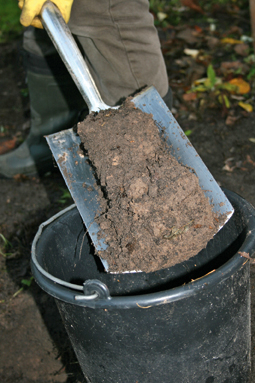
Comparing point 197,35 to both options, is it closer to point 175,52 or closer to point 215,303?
point 175,52

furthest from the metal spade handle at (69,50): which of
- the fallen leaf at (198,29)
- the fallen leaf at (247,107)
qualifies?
the fallen leaf at (198,29)

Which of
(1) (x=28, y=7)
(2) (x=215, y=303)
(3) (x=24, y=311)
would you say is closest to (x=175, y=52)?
(1) (x=28, y=7)

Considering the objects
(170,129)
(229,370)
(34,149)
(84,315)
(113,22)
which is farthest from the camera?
(34,149)

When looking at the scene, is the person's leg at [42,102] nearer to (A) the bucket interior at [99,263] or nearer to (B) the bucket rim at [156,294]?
(A) the bucket interior at [99,263]

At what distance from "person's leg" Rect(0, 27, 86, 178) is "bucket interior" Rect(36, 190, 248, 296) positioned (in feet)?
3.28

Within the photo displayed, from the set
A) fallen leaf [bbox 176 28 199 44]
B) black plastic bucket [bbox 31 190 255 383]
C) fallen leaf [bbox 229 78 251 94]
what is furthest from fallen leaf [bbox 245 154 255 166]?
fallen leaf [bbox 176 28 199 44]

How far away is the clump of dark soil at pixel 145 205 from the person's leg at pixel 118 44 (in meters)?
0.61

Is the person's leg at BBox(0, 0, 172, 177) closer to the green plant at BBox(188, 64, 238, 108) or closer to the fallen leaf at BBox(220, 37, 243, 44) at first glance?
the green plant at BBox(188, 64, 238, 108)

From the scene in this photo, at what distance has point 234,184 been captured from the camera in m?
2.50

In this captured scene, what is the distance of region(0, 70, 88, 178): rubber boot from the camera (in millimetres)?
2605

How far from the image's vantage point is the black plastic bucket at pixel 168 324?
1.05m

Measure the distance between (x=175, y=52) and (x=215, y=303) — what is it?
3.42 m

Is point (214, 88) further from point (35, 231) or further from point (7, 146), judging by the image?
point (35, 231)

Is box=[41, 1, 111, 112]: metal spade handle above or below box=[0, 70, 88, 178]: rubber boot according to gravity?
above
